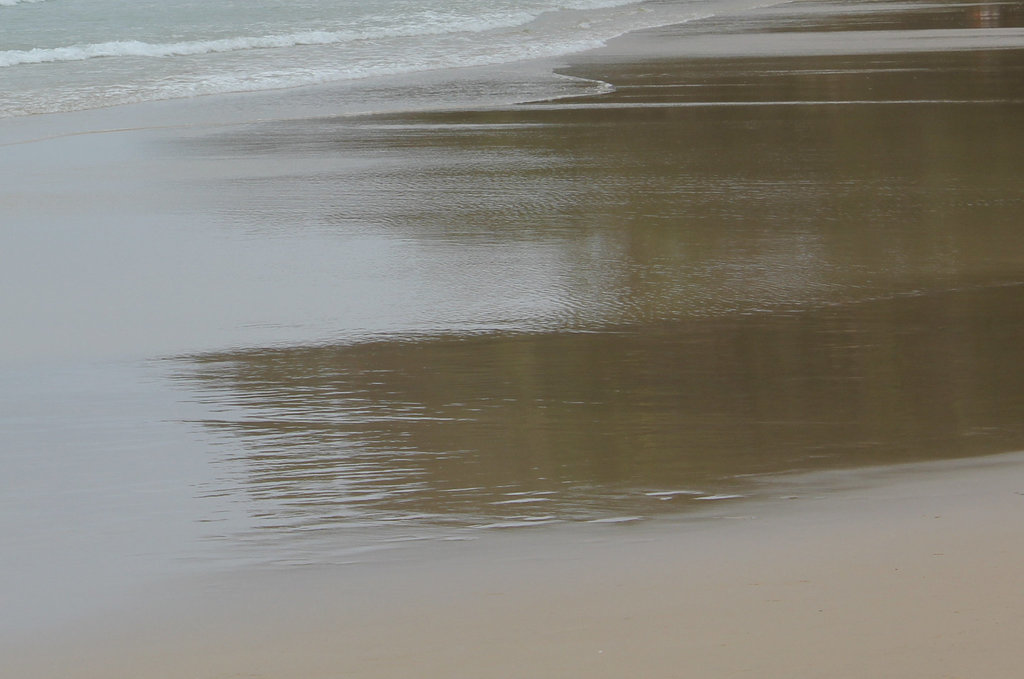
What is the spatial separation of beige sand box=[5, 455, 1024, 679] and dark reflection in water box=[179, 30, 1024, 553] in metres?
0.26

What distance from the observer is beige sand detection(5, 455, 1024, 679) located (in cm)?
254

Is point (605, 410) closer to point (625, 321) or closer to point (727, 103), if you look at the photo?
point (625, 321)

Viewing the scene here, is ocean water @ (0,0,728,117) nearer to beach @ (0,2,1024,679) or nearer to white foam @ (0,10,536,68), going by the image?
white foam @ (0,10,536,68)

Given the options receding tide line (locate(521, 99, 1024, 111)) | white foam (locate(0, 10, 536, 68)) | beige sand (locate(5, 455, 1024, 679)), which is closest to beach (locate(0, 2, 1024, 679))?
beige sand (locate(5, 455, 1024, 679))

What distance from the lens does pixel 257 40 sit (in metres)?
19.7

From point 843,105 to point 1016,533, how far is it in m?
8.09

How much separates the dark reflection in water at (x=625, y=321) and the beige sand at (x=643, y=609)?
257 mm

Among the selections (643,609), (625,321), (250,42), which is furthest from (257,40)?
(643,609)

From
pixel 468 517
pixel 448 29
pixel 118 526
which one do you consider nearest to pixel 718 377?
pixel 468 517

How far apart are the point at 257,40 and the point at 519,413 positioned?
16.9 m

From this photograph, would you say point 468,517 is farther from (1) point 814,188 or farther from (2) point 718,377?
(1) point 814,188

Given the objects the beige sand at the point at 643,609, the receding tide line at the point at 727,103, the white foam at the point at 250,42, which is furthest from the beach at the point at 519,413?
the white foam at the point at 250,42

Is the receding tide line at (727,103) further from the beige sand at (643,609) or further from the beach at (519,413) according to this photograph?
the beige sand at (643,609)

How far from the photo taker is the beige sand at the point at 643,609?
2.54 metres
